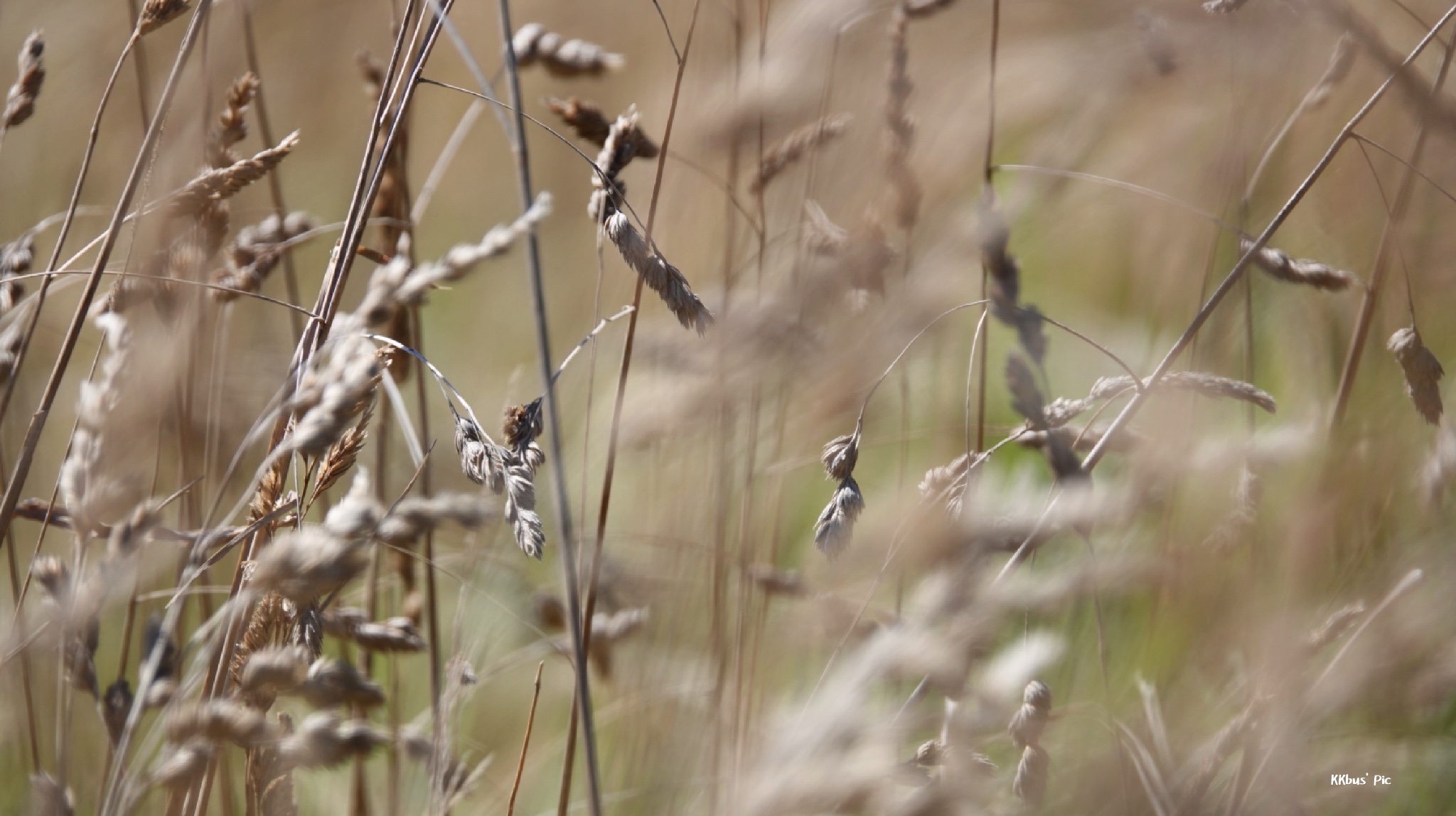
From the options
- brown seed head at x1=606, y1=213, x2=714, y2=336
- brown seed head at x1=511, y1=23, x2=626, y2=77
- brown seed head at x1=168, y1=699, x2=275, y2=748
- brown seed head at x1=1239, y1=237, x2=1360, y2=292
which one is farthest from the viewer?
brown seed head at x1=511, y1=23, x2=626, y2=77

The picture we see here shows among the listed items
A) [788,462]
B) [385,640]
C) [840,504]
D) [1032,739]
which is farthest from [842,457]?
[385,640]

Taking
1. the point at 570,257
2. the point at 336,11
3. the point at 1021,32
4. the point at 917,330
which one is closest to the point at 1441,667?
the point at 917,330

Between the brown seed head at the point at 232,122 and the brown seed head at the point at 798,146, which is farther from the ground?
the brown seed head at the point at 798,146

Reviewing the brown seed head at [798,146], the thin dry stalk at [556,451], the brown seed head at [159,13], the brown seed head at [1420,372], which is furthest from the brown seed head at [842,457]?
the brown seed head at [159,13]

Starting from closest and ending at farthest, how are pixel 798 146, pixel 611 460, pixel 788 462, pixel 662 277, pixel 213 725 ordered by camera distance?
pixel 213 725 → pixel 662 277 → pixel 611 460 → pixel 788 462 → pixel 798 146

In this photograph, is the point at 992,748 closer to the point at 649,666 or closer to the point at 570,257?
the point at 649,666

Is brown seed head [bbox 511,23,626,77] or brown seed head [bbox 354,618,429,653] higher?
brown seed head [bbox 511,23,626,77]

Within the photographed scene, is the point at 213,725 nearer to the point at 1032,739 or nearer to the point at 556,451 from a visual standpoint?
the point at 556,451

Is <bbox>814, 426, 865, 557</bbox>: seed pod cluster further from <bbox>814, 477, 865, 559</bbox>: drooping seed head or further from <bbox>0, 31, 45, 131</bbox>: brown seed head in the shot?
<bbox>0, 31, 45, 131</bbox>: brown seed head

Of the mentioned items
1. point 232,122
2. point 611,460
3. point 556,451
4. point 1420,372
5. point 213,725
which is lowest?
point 213,725

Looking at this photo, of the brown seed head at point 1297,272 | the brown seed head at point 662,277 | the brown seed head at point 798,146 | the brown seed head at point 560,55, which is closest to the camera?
the brown seed head at point 662,277

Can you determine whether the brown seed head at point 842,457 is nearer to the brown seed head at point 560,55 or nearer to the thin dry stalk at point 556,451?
the thin dry stalk at point 556,451

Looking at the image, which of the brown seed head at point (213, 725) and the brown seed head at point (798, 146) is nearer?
the brown seed head at point (213, 725)

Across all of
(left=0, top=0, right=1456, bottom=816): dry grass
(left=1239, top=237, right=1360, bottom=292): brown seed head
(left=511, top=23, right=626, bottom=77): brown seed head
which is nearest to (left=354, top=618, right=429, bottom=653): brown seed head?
(left=0, top=0, right=1456, bottom=816): dry grass
